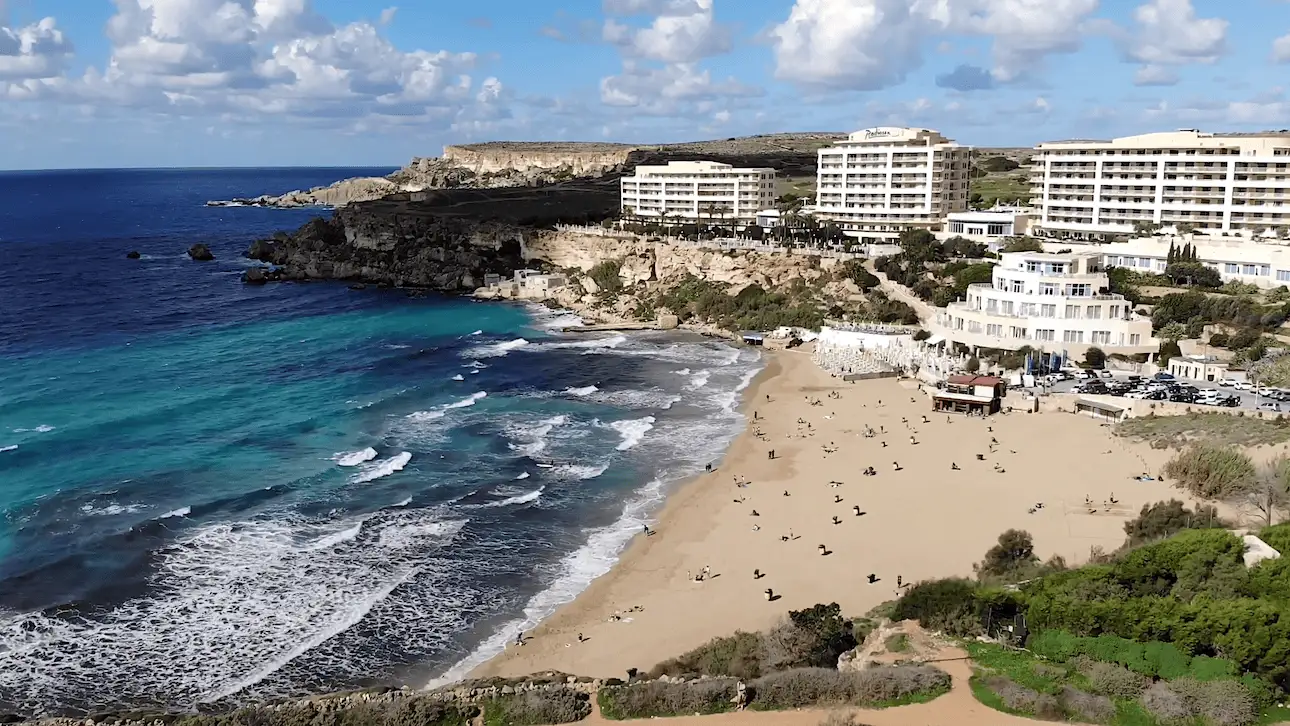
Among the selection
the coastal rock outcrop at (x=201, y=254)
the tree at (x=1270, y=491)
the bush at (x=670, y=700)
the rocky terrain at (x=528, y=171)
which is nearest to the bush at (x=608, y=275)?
the coastal rock outcrop at (x=201, y=254)

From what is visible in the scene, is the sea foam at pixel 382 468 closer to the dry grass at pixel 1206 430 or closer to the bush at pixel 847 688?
the bush at pixel 847 688

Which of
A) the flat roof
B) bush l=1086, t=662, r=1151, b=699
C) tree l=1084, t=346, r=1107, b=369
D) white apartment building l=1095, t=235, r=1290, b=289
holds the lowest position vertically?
bush l=1086, t=662, r=1151, b=699

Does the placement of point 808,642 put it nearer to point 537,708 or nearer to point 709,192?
point 537,708

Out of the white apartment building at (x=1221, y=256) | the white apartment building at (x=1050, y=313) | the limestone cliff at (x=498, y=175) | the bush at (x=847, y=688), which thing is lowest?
the bush at (x=847, y=688)

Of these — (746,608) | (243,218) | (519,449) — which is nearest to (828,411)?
(519,449)

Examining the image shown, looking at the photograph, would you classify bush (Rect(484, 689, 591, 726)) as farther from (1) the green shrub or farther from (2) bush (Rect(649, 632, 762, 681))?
(1) the green shrub

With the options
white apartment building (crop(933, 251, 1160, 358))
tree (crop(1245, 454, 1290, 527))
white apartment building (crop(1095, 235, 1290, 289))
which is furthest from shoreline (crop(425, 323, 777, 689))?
white apartment building (crop(1095, 235, 1290, 289))

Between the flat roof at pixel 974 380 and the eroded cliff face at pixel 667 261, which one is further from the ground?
the eroded cliff face at pixel 667 261
